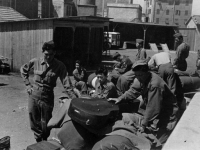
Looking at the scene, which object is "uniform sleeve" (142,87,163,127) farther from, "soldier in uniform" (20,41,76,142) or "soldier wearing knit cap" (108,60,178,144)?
"soldier in uniform" (20,41,76,142)

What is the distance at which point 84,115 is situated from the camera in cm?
351

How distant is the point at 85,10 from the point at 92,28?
56.4 ft

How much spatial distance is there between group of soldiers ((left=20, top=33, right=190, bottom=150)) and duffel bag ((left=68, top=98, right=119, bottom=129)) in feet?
0.51

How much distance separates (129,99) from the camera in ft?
15.7

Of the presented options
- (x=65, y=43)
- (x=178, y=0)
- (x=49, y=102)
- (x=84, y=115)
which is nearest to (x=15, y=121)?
(x=49, y=102)

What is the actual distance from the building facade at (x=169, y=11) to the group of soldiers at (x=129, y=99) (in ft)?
228

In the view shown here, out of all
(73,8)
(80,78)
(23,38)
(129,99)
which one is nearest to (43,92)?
(129,99)

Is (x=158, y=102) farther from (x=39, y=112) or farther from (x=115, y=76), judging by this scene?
→ (x=115, y=76)

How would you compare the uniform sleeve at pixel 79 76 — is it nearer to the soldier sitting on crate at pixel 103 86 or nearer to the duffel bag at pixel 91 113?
the soldier sitting on crate at pixel 103 86

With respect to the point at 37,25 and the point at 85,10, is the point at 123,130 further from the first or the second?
the point at 85,10

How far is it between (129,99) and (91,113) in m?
1.41

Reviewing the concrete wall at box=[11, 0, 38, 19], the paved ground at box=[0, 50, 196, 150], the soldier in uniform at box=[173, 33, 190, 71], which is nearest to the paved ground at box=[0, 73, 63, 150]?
the paved ground at box=[0, 50, 196, 150]

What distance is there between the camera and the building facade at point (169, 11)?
74.1 m

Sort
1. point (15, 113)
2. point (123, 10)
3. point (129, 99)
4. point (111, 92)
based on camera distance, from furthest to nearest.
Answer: point (123, 10) → point (15, 113) → point (111, 92) → point (129, 99)
